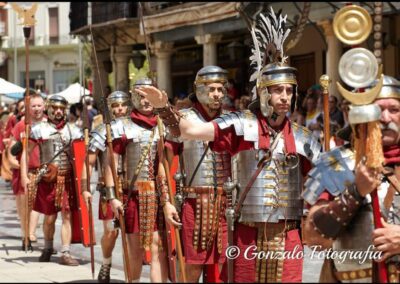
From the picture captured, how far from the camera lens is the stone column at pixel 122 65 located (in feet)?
110

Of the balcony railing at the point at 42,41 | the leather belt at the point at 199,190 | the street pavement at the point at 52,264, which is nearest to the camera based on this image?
the leather belt at the point at 199,190

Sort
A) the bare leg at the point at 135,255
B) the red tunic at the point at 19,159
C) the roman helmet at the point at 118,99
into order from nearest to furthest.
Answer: the bare leg at the point at 135,255 < the roman helmet at the point at 118,99 < the red tunic at the point at 19,159

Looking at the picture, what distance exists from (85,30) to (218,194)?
85.8ft

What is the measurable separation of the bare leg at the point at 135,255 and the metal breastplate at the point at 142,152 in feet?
1.59

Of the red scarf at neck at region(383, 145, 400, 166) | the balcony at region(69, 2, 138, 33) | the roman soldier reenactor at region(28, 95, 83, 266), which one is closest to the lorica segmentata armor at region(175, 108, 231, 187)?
the red scarf at neck at region(383, 145, 400, 166)

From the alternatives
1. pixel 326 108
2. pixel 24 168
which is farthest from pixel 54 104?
pixel 326 108

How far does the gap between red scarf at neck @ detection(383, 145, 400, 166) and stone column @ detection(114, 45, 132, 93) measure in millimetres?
28492

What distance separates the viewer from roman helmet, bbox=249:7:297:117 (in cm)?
643

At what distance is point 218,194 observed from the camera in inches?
303

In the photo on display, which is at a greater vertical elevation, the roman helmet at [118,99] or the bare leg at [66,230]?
the roman helmet at [118,99]

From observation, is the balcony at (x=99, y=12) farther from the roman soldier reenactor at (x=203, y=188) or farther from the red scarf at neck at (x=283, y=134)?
the red scarf at neck at (x=283, y=134)

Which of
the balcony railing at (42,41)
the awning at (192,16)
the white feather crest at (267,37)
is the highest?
the balcony railing at (42,41)

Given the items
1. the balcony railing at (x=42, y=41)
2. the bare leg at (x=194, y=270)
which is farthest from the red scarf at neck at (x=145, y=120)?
the balcony railing at (x=42, y=41)

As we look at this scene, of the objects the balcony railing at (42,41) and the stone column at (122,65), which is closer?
the stone column at (122,65)
